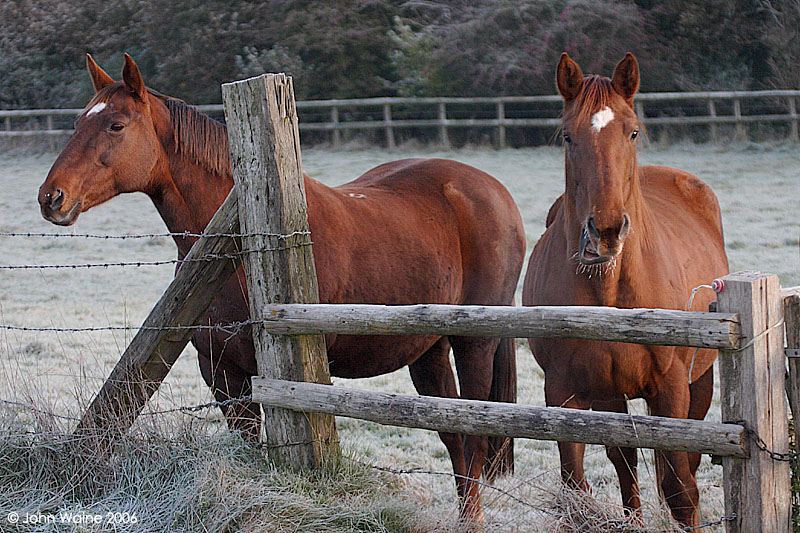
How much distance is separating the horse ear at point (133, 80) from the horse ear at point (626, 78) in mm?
1984

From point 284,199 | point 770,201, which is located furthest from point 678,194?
point 770,201

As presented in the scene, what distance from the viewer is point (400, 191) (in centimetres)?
429

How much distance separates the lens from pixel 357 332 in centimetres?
283

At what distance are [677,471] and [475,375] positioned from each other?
1453 mm

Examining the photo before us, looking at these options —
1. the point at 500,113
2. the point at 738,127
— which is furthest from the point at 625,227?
the point at 738,127

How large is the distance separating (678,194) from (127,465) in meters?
3.19

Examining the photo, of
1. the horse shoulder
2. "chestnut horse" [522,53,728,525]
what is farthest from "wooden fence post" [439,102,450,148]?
"chestnut horse" [522,53,728,525]

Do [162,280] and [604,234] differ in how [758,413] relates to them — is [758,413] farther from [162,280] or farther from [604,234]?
[162,280]

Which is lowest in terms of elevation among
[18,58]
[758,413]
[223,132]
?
[758,413]

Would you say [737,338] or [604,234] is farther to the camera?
[604,234]

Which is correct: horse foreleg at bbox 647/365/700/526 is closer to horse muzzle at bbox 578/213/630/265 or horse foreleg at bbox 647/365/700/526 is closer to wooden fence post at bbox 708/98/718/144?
horse muzzle at bbox 578/213/630/265

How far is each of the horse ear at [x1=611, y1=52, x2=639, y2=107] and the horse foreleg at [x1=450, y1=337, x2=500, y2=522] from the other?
5.47 ft

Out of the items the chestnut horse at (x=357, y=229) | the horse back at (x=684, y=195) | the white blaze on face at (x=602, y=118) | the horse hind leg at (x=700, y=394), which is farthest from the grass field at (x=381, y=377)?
the horse back at (x=684, y=195)

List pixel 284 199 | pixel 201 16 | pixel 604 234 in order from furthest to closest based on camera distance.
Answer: pixel 201 16
pixel 284 199
pixel 604 234
